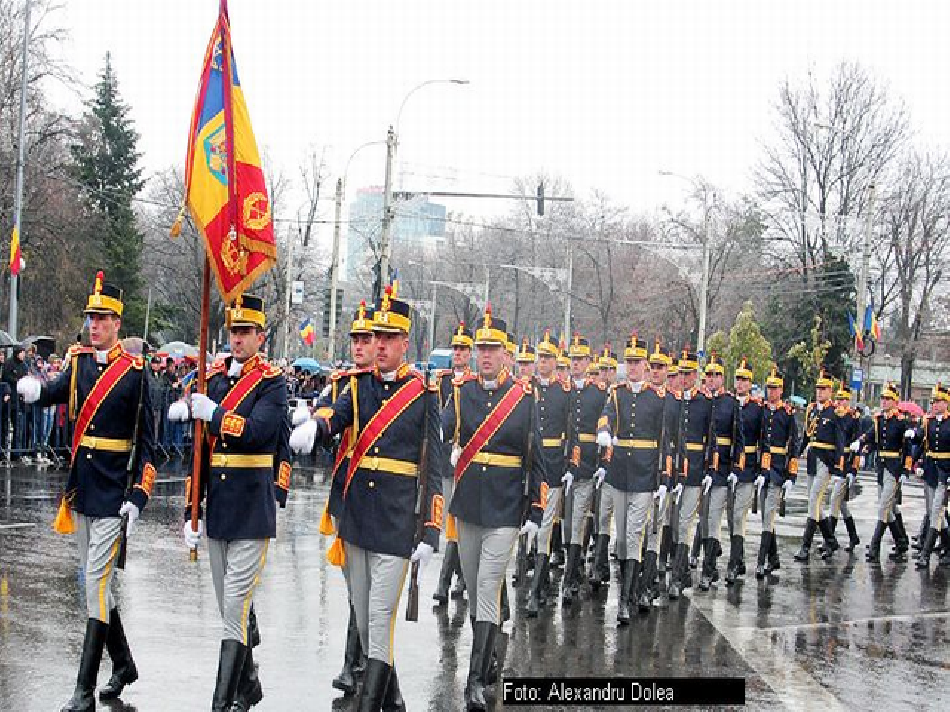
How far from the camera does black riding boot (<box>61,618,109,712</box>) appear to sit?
23.8ft

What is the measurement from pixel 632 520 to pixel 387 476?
4986mm

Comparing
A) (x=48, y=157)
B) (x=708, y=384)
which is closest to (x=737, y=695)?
(x=708, y=384)

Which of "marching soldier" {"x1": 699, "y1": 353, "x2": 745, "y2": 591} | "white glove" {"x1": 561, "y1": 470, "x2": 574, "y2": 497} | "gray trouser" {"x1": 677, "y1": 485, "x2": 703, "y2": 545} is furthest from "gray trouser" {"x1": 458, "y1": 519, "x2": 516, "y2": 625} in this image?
"marching soldier" {"x1": 699, "y1": 353, "x2": 745, "y2": 591}

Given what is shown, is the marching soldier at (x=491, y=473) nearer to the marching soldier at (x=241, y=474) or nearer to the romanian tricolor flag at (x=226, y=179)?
the marching soldier at (x=241, y=474)

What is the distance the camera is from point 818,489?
1708 cm

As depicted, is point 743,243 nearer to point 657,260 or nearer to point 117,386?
point 657,260

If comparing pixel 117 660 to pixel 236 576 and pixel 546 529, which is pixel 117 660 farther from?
pixel 546 529

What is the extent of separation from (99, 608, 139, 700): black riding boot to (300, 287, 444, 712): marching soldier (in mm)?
1444

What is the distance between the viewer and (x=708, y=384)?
48.6 feet

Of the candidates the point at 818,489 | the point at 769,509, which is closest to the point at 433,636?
the point at 769,509

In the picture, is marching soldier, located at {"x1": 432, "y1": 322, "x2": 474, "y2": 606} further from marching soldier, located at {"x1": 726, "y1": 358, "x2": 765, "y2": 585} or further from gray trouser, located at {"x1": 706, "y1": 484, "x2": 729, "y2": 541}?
marching soldier, located at {"x1": 726, "y1": 358, "x2": 765, "y2": 585}

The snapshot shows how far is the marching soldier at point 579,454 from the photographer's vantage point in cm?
1257

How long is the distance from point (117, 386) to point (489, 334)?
2635mm

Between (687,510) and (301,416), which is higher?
(301,416)
